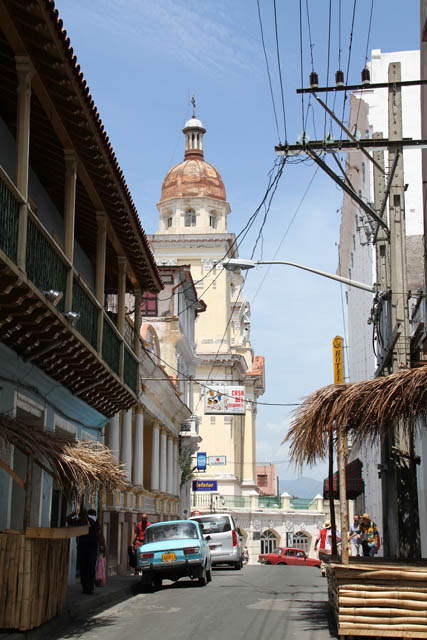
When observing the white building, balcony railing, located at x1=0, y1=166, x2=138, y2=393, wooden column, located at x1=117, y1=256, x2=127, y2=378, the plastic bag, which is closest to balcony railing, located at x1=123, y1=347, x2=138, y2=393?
balcony railing, located at x1=0, y1=166, x2=138, y2=393

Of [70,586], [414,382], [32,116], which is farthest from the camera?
[70,586]

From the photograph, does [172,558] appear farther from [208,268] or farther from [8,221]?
[208,268]

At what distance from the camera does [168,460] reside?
129 feet

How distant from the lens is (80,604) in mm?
14570

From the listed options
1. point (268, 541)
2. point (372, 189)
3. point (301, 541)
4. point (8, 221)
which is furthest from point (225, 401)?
point (301, 541)

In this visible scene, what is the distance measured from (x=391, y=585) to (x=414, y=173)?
34.0m

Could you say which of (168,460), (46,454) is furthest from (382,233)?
(168,460)

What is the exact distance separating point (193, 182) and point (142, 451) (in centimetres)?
4181

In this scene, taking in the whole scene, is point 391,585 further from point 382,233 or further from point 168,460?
point 168,460

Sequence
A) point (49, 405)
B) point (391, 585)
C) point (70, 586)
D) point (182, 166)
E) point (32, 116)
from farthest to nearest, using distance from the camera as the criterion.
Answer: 1. point (182, 166)
2. point (70, 586)
3. point (49, 405)
4. point (32, 116)
5. point (391, 585)

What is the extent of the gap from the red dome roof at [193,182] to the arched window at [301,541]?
83.9 feet

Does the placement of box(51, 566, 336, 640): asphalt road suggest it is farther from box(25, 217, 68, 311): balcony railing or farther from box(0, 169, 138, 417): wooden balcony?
box(25, 217, 68, 311): balcony railing

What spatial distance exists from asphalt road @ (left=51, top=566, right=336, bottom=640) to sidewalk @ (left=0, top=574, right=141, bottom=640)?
202 millimetres

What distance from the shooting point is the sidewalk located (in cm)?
1089
